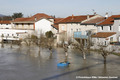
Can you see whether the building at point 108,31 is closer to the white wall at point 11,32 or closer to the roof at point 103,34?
the roof at point 103,34

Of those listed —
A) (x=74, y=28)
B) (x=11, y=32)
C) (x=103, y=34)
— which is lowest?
(x=103, y=34)

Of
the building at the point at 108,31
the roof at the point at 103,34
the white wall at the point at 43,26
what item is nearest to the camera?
the building at the point at 108,31

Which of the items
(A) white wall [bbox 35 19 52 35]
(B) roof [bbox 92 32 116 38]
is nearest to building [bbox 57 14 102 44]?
(B) roof [bbox 92 32 116 38]

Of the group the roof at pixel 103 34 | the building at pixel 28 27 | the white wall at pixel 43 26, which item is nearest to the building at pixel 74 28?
the roof at pixel 103 34

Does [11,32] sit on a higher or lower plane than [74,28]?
lower

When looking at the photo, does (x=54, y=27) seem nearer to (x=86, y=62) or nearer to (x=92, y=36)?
(x=92, y=36)

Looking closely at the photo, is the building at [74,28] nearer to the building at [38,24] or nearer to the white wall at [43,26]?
the white wall at [43,26]

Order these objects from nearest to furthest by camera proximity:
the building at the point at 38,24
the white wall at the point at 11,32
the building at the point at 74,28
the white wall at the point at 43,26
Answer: the building at the point at 74,28, the white wall at the point at 43,26, the building at the point at 38,24, the white wall at the point at 11,32

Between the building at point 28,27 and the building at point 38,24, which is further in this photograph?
the building at point 38,24

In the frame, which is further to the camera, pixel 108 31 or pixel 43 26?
pixel 43 26

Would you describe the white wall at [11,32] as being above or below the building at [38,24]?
below

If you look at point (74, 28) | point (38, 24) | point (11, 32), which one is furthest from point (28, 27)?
point (74, 28)

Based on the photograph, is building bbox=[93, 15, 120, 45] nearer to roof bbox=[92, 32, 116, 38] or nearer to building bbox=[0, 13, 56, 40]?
roof bbox=[92, 32, 116, 38]

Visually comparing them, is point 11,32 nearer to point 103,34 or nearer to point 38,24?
point 38,24
